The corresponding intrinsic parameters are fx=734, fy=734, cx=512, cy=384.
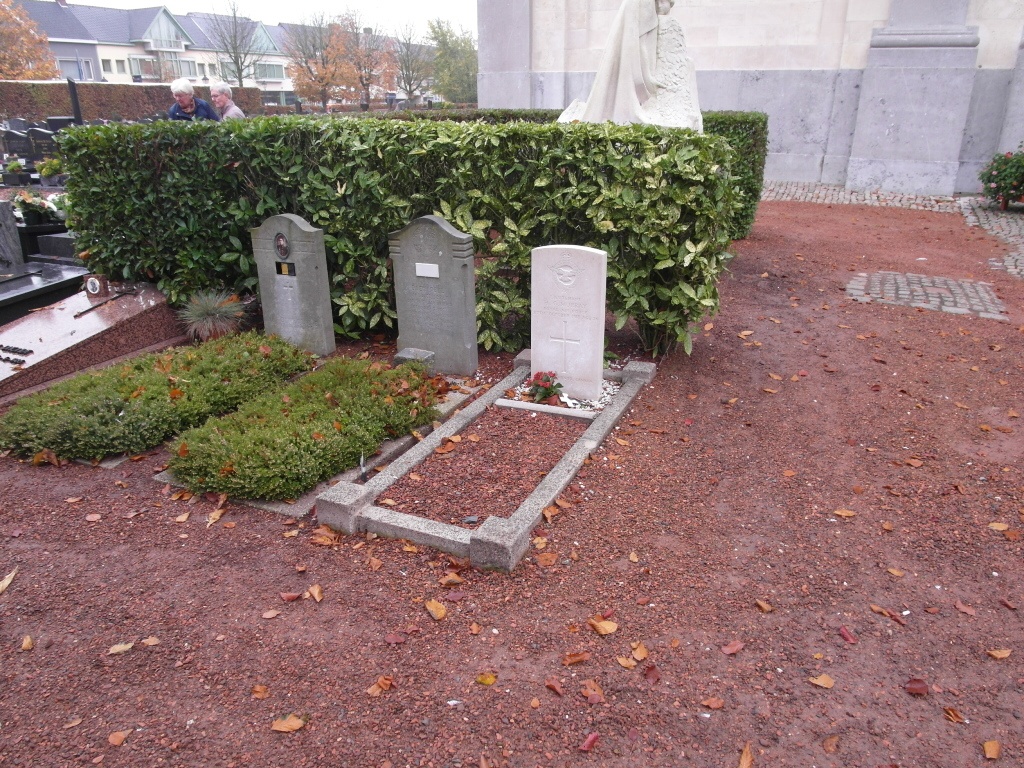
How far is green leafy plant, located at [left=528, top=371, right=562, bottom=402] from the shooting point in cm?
576

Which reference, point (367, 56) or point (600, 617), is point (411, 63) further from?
point (600, 617)

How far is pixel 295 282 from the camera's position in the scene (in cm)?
677

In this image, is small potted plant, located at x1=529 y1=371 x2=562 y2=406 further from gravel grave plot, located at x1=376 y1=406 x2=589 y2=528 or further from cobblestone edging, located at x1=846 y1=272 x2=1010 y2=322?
cobblestone edging, located at x1=846 y1=272 x2=1010 y2=322

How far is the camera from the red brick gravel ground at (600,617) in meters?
2.82

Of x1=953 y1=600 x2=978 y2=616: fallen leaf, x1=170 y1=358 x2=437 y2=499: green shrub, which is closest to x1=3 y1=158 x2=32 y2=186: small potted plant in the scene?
x1=170 y1=358 x2=437 y2=499: green shrub

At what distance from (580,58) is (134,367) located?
1474 centimetres

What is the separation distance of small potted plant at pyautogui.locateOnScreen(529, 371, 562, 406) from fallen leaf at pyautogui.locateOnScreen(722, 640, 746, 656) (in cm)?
273

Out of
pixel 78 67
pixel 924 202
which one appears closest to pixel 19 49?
pixel 78 67

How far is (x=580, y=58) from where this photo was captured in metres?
17.7

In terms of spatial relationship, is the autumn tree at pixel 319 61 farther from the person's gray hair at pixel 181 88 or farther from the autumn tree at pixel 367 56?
the person's gray hair at pixel 181 88

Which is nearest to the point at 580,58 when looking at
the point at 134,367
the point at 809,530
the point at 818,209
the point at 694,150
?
the point at 818,209

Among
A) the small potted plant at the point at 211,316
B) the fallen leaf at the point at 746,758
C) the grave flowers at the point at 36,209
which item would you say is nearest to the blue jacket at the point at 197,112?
the grave flowers at the point at 36,209

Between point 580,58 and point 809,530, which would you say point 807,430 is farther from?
point 580,58

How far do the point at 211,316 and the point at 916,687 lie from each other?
256 inches
